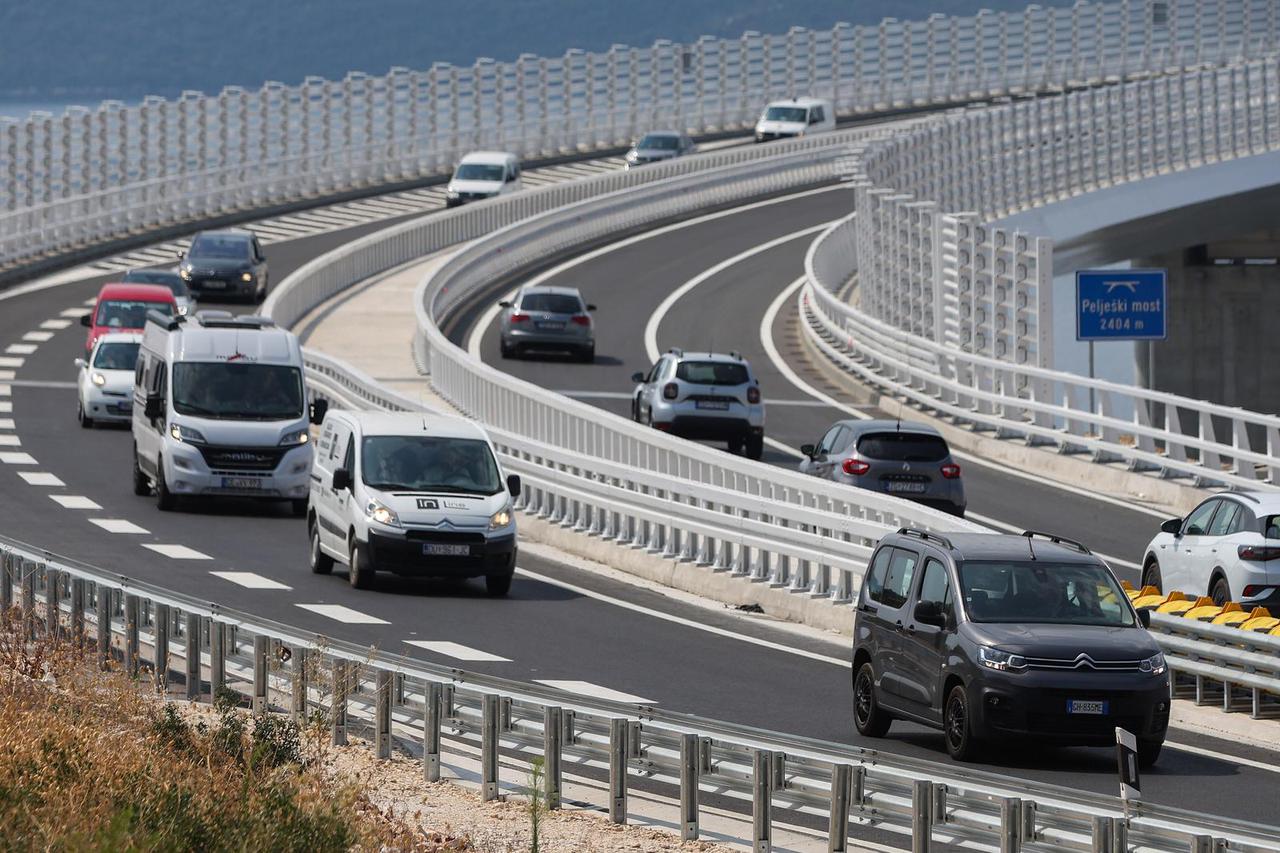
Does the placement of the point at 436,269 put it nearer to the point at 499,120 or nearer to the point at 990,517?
the point at 990,517

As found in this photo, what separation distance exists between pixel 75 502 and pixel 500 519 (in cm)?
762

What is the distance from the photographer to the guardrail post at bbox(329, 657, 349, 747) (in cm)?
1524

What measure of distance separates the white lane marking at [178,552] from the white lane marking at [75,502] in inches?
126

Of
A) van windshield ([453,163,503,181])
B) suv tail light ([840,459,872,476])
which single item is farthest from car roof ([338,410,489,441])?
van windshield ([453,163,503,181])

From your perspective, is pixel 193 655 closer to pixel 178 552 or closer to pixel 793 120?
pixel 178 552

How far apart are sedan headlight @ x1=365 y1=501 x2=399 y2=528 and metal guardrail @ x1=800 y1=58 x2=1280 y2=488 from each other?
12377 mm

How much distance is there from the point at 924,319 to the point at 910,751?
105ft

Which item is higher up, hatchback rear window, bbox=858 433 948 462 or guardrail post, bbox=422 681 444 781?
hatchback rear window, bbox=858 433 948 462

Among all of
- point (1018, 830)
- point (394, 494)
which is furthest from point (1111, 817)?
point (394, 494)

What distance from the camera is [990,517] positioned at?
103 ft

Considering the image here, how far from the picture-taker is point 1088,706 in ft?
51.2

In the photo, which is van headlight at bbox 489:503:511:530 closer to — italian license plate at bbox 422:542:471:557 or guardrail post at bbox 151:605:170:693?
italian license plate at bbox 422:542:471:557

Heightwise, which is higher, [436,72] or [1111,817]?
[436,72]

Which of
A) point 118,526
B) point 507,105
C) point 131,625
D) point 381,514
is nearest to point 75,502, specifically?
point 118,526
